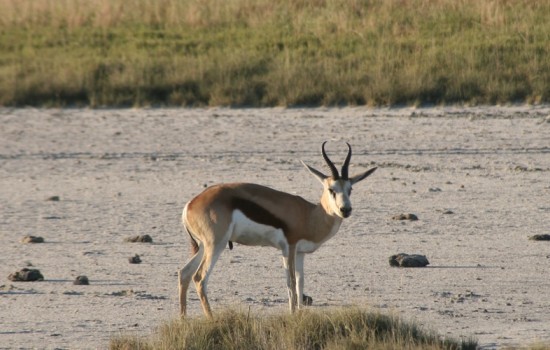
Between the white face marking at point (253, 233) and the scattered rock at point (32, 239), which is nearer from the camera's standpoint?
the white face marking at point (253, 233)

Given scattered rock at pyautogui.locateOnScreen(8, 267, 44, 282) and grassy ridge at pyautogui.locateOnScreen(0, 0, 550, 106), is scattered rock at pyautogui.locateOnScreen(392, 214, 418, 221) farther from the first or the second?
grassy ridge at pyautogui.locateOnScreen(0, 0, 550, 106)

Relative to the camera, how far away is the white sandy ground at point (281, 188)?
9.83m

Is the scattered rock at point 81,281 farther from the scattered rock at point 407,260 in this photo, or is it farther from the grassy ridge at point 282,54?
the grassy ridge at point 282,54

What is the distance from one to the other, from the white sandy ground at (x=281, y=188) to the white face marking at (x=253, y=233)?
472 millimetres

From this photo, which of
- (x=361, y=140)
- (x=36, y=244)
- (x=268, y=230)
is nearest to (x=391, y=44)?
(x=361, y=140)

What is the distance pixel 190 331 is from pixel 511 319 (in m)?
2.37

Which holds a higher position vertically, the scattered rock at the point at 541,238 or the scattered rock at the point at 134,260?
the scattered rock at the point at 134,260

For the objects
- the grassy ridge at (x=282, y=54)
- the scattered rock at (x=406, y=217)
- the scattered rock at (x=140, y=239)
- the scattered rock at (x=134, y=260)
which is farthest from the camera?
the grassy ridge at (x=282, y=54)

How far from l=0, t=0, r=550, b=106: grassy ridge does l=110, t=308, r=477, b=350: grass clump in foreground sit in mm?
12020

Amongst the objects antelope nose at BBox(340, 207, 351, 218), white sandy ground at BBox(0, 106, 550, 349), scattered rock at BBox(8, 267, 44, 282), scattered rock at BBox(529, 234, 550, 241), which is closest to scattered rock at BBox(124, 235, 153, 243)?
white sandy ground at BBox(0, 106, 550, 349)

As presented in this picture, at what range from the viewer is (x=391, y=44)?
23031 mm

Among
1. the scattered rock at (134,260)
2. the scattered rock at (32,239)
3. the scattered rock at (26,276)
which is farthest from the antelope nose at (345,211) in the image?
the scattered rock at (32,239)

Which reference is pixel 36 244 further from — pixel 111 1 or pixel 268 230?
pixel 111 1

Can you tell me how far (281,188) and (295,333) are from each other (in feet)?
22.8
